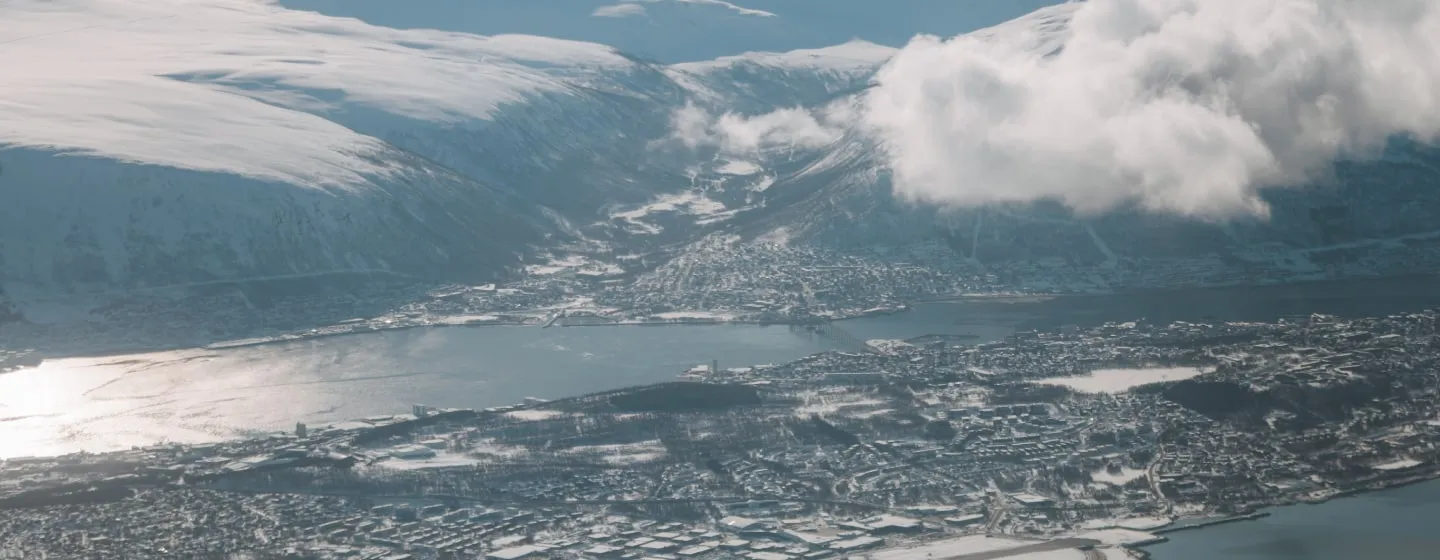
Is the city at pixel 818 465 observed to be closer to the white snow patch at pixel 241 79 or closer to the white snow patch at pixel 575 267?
the white snow patch at pixel 575 267

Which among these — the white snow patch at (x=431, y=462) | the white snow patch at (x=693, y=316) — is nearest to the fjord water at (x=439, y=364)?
the white snow patch at (x=693, y=316)

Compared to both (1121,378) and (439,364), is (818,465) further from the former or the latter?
(439,364)

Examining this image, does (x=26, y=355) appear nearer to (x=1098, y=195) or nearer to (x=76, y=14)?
(x=1098, y=195)

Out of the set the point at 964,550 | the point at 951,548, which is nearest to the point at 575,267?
the point at 951,548

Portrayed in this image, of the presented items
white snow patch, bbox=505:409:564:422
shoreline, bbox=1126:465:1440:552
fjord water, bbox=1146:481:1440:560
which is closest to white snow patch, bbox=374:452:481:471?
white snow patch, bbox=505:409:564:422

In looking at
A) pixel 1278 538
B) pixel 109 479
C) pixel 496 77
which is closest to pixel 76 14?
pixel 496 77

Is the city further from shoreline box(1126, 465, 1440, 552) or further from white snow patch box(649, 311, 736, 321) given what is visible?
white snow patch box(649, 311, 736, 321)
